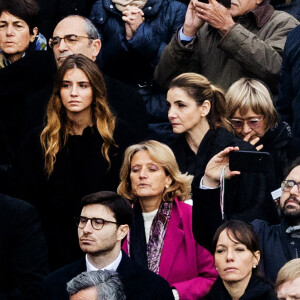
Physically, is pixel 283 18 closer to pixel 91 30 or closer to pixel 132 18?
pixel 132 18

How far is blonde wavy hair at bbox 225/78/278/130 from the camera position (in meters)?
10.4

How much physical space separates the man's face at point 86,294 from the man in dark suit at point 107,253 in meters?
0.79

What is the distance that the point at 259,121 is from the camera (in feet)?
34.1

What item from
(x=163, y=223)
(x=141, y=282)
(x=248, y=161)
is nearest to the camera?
(x=248, y=161)

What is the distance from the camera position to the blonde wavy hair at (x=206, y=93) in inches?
407

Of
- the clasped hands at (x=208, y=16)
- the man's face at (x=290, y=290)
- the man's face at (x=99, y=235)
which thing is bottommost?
the man's face at (x=290, y=290)

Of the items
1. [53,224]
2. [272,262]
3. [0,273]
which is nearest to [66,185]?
[53,224]

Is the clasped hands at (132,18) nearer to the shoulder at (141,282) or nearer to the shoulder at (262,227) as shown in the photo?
the shoulder at (262,227)

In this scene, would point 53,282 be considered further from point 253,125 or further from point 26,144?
point 253,125

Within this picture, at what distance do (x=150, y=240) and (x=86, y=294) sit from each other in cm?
153

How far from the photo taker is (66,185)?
389 inches

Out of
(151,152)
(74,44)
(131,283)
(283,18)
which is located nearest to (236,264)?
(131,283)

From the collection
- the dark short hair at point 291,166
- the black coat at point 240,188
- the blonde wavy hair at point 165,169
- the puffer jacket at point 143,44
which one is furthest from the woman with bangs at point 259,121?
the puffer jacket at point 143,44

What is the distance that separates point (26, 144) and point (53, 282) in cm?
145
